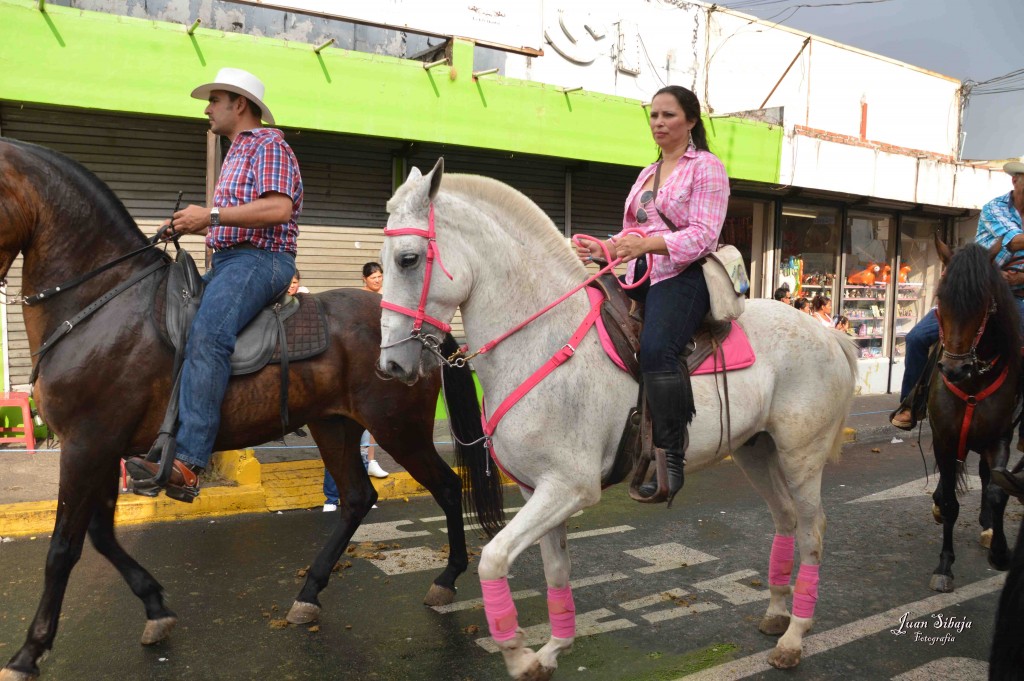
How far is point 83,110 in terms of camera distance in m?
8.75

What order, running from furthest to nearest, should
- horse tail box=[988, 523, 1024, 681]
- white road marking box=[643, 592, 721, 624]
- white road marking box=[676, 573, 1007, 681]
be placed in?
white road marking box=[643, 592, 721, 624]
white road marking box=[676, 573, 1007, 681]
horse tail box=[988, 523, 1024, 681]

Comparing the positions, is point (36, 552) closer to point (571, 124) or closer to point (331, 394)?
point (331, 394)

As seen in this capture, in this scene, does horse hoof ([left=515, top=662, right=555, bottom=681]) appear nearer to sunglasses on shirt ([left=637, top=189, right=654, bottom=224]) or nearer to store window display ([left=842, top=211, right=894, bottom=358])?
sunglasses on shirt ([left=637, top=189, right=654, bottom=224])

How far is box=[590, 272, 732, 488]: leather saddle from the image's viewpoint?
11.4 ft

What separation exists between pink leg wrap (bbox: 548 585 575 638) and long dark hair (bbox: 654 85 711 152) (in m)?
2.20

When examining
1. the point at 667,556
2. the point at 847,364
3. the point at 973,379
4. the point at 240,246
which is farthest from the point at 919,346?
the point at 240,246

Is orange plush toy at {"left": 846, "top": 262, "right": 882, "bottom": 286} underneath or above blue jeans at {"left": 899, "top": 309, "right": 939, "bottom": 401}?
above

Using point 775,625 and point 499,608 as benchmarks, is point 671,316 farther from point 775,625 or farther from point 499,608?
point 775,625

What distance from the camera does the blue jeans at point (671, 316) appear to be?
343 cm

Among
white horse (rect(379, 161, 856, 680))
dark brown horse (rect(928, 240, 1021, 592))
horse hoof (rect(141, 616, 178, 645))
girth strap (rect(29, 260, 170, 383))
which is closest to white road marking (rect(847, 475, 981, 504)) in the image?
dark brown horse (rect(928, 240, 1021, 592))

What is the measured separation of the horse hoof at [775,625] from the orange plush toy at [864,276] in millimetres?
14306

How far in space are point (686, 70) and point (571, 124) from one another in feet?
16.0

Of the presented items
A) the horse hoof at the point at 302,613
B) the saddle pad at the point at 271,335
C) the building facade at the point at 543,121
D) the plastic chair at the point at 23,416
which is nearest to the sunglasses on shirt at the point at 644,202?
the saddle pad at the point at 271,335

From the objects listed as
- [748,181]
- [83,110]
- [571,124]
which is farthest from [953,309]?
[748,181]
